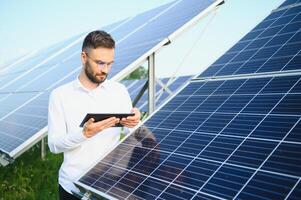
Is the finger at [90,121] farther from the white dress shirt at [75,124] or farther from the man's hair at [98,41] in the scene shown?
the man's hair at [98,41]

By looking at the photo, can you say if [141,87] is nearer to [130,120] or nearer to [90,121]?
[130,120]

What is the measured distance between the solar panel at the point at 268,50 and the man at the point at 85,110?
2092mm

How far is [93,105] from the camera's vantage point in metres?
4.55

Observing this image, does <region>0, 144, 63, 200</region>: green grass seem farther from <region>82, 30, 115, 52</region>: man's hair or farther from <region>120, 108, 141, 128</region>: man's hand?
<region>82, 30, 115, 52</region>: man's hair

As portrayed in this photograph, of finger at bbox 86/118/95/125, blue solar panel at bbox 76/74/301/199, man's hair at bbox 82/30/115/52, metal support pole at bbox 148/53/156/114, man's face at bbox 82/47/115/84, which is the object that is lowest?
metal support pole at bbox 148/53/156/114

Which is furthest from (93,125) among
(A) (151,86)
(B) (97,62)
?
(A) (151,86)

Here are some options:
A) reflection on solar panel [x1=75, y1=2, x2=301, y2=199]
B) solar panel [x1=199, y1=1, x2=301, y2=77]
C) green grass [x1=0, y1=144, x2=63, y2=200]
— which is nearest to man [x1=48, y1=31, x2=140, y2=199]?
reflection on solar panel [x1=75, y1=2, x2=301, y2=199]

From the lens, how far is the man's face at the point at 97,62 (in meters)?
4.22

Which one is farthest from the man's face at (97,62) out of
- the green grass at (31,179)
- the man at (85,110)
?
the green grass at (31,179)

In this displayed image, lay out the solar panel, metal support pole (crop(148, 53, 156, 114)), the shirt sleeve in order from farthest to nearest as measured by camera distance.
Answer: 1. metal support pole (crop(148, 53, 156, 114))
2. the solar panel
3. the shirt sleeve

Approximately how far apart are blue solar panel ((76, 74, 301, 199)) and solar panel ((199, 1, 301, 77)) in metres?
0.44

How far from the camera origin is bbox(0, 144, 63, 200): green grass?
8.77m

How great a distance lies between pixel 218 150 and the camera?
380cm

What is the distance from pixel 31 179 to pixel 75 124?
6276mm
